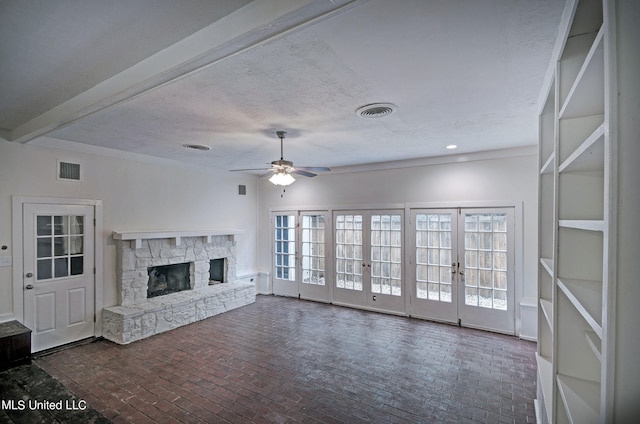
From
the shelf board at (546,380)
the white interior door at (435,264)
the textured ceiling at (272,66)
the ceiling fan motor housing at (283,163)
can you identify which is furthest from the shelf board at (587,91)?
the white interior door at (435,264)

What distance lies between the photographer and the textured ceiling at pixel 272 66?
67.3 inches

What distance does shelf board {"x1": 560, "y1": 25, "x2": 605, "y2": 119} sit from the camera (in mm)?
1385

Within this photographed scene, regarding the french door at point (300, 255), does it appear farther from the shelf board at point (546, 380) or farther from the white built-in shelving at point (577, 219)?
the white built-in shelving at point (577, 219)

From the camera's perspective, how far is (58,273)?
451 cm

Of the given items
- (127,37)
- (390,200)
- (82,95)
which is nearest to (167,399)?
(82,95)

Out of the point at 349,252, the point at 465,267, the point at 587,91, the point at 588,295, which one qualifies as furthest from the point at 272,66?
the point at 349,252

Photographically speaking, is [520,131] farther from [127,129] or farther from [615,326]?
[127,129]

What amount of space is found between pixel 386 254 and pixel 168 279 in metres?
4.27

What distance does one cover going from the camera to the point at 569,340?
1.74 metres

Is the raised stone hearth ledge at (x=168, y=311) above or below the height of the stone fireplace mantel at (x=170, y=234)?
below

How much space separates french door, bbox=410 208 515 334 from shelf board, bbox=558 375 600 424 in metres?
3.75

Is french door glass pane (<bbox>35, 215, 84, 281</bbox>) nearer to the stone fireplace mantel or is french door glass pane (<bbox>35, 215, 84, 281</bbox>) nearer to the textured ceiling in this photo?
the stone fireplace mantel

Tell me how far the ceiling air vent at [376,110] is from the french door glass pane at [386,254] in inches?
121

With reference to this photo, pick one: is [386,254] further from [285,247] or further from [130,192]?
[130,192]
